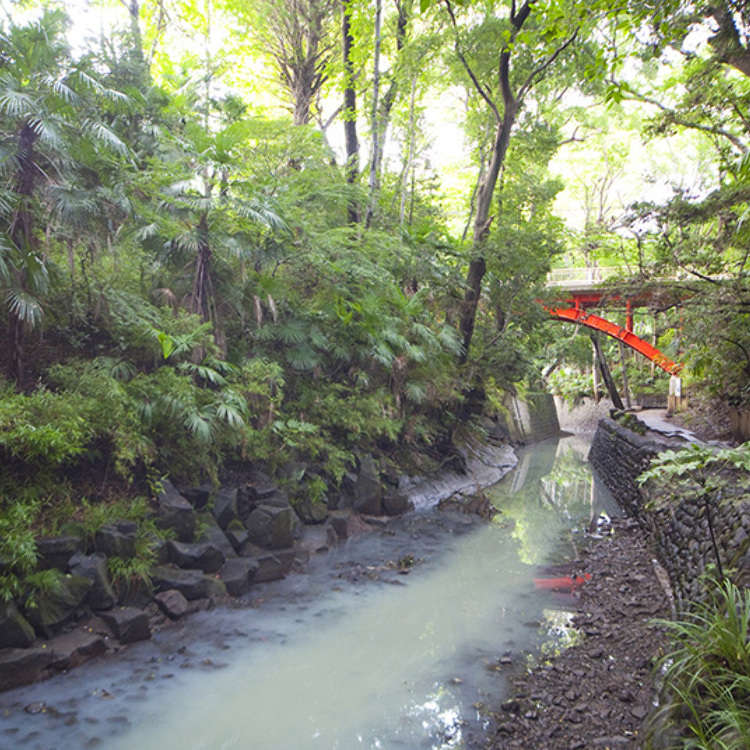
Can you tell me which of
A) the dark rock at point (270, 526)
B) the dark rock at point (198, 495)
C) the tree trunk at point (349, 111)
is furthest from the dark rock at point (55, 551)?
the tree trunk at point (349, 111)

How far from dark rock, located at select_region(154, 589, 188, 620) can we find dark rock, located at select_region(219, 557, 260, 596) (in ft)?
2.24

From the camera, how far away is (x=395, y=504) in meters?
10.6

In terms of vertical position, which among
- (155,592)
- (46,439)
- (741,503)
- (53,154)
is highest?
(53,154)

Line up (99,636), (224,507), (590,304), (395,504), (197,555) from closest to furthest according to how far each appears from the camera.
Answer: (99,636)
(197,555)
(224,507)
(395,504)
(590,304)

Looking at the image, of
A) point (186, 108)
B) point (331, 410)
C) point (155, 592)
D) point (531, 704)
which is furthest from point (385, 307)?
point (531, 704)

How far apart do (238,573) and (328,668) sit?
195 cm

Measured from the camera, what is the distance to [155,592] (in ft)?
19.6

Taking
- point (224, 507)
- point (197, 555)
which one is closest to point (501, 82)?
point (224, 507)

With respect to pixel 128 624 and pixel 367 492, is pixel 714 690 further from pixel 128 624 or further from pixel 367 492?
pixel 367 492

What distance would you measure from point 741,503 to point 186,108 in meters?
12.0

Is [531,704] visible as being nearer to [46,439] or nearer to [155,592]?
[155,592]

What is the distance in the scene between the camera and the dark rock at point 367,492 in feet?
32.9

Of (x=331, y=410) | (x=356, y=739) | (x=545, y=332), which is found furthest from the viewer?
(x=545, y=332)

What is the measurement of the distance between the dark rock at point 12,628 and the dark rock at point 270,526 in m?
3.05
